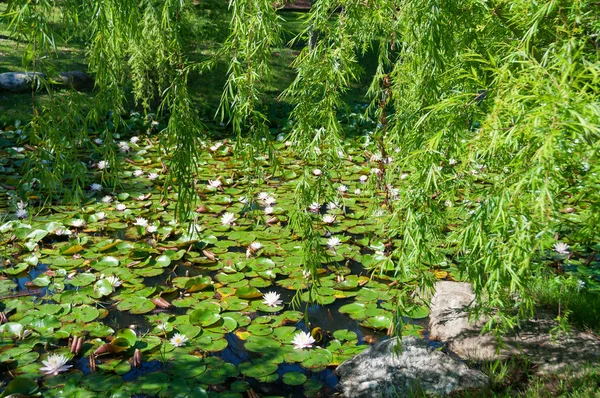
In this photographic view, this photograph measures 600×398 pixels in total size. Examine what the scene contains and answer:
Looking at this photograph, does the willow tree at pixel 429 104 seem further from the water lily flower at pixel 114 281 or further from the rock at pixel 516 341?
the water lily flower at pixel 114 281

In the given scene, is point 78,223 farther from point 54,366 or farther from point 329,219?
point 329,219

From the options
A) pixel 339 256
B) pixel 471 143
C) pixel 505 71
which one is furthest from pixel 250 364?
pixel 505 71

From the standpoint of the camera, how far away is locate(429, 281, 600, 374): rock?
7.42 feet

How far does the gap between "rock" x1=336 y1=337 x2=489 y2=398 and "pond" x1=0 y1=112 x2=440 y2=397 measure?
0.11 m

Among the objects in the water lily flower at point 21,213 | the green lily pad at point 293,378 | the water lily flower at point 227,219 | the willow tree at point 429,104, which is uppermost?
the willow tree at point 429,104

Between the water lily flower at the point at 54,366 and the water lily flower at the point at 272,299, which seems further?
the water lily flower at the point at 272,299

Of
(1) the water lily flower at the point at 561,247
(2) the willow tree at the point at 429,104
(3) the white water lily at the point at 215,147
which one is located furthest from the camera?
(3) the white water lily at the point at 215,147

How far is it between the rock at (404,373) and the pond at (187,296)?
115 millimetres

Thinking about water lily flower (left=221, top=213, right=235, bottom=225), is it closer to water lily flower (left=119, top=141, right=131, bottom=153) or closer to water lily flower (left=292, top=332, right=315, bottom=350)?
water lily flower (left=292, top=332, right=315, bottom=350)

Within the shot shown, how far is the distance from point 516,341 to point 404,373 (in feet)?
1.83

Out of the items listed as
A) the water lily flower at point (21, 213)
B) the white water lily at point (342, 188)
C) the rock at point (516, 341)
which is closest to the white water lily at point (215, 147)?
the white water lily at point (342, 188)

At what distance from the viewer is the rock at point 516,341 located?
226 cm

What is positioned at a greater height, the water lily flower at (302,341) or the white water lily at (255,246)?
the white water lily at (255,246)

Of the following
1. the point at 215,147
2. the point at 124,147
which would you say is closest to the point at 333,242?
the point at 215,147
